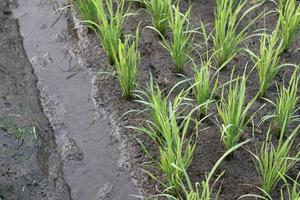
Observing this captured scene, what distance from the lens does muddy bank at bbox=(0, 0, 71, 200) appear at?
2504 mm

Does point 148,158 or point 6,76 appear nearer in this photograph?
point 148,158

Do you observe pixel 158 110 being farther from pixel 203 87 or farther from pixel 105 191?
pixel 105 191

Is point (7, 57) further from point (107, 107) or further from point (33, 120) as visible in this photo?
point (107, 107)

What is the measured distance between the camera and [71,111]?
9.55ft

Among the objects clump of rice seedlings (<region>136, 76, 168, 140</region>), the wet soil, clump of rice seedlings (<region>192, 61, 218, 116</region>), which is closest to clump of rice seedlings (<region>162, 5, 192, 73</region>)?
the wet soil

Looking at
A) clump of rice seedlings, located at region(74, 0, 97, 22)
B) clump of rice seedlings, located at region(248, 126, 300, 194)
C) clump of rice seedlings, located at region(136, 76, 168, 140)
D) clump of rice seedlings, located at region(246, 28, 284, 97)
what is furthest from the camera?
clump of rice seedlings, located at region(74, 0, 97, 22)

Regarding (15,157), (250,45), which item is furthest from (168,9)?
(15,157)

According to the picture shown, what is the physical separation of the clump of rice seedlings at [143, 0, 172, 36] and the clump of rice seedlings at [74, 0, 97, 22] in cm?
34

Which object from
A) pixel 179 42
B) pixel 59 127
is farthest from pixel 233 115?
pixel 59 127

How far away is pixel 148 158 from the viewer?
262 cm

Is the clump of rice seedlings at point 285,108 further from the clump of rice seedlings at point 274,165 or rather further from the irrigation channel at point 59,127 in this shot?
the irrigation channel at point 59,127

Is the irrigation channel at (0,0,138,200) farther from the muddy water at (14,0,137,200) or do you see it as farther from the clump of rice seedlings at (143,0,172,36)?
the clump of rice seedlings at (143,0,172,36)

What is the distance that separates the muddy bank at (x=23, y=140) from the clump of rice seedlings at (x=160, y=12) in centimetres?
83

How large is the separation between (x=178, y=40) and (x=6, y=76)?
1078 mm
